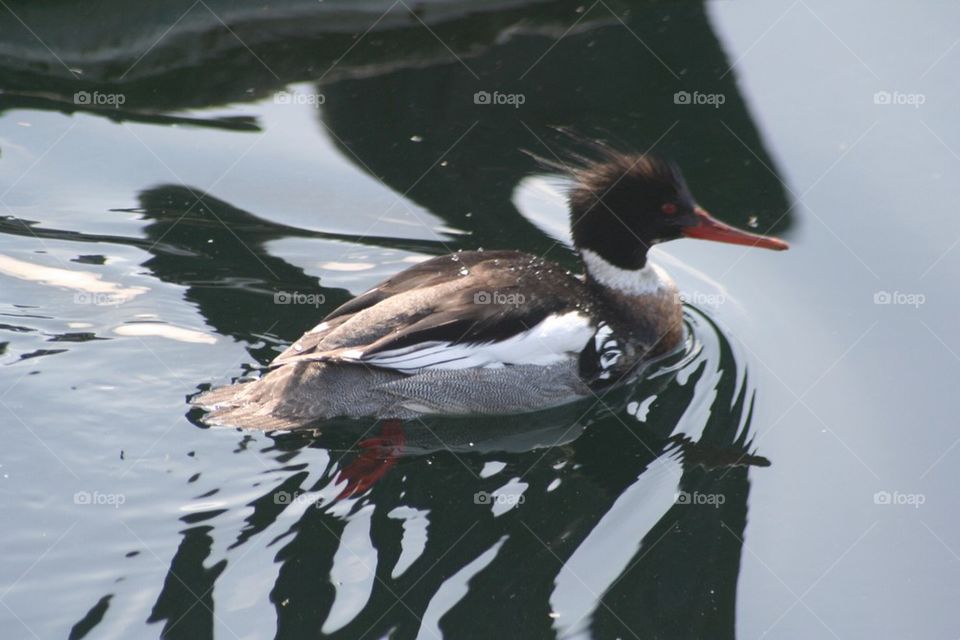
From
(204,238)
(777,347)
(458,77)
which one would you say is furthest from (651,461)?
(458,77)

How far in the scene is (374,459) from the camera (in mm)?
5789

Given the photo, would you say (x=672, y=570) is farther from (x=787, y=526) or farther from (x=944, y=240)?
(x=944, y=240)

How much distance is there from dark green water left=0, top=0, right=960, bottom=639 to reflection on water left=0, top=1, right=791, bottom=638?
0.02 metres

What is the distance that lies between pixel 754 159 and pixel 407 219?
7.84 feet

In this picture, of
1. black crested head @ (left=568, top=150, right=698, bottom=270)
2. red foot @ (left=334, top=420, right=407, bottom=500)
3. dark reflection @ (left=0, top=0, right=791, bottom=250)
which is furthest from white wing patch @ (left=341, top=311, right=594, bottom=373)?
dark reflection @ (left=0, top=0, right=791, bottom=250)

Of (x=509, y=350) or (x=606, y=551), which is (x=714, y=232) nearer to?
(x=509, y=350)

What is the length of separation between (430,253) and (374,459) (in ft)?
6.20

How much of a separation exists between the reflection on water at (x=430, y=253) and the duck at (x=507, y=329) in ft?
0.52

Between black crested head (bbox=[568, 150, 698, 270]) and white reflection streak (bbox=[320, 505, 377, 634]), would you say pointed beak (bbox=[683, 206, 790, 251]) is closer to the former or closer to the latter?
black crested head (bbox=[568, 150, 698, 270])

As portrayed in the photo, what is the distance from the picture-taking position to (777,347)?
666cm

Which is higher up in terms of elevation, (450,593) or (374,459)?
(374,459)

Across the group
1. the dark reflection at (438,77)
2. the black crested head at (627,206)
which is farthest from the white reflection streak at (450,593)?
the dark reflection at (438,77)

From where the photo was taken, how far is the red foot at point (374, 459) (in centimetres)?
559

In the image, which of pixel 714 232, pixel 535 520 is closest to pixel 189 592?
pixel 535 520
